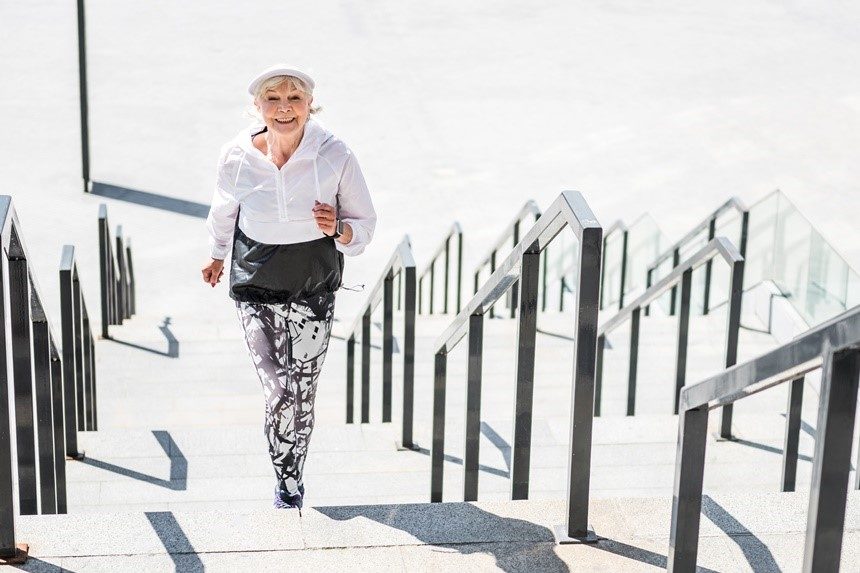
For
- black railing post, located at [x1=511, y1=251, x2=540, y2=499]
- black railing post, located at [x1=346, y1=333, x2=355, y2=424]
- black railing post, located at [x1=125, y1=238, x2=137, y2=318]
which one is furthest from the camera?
black railing post, located at [x1=125, y1=238, x2=137, y2=318]

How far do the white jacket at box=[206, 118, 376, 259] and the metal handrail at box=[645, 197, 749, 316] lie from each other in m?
4.74

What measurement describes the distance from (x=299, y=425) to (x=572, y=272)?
6.16 meters

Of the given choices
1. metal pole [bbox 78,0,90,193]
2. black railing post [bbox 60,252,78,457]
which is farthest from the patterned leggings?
metal pole [bbox 78,0,90,193]

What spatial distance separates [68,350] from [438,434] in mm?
1784

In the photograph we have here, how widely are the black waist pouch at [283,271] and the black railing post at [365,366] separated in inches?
95.7

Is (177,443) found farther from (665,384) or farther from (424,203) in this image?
(424,203)

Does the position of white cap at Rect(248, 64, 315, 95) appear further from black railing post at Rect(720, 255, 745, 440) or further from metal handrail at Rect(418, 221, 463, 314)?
metal handrail at Rect(418, 221, 463, 314)

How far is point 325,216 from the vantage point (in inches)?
141

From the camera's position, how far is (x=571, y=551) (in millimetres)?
3225

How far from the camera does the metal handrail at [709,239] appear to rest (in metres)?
8.51

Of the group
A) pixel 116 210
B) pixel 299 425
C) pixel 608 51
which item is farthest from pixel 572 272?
pixel 608 51

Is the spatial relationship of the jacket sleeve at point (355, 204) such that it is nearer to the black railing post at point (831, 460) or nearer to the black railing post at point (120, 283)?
the black railing post at point (831, 460)

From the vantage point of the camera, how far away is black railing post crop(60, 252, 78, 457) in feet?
16.8

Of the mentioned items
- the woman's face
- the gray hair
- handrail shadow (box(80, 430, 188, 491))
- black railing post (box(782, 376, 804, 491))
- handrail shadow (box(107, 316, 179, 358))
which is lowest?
handrail shadow (box(80, 430, 188, 491))
